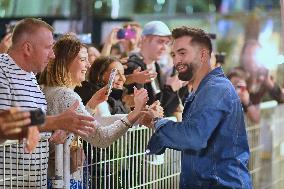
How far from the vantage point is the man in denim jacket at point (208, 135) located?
14.0 feet

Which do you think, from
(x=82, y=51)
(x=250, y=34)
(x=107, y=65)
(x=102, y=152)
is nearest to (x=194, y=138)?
(x=102, y=152)

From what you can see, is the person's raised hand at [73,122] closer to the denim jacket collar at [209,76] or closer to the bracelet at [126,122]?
the bracelet at [126,122]

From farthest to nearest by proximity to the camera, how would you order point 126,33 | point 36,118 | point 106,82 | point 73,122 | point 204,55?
1. point 126,33
2. point 106,82
3. point 204,55
4. point 73,122
5. point 36,118

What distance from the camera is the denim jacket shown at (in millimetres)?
4266

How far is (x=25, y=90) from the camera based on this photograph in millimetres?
4262

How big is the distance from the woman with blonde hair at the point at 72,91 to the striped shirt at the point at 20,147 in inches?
6.7

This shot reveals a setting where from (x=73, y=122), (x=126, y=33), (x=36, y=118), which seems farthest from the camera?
(x=126, y=33)

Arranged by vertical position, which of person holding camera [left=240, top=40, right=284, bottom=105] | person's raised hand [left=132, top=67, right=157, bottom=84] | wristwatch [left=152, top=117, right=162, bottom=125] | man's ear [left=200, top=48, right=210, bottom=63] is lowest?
person holding camera [left=240, top=40, right=284, bottom=105]

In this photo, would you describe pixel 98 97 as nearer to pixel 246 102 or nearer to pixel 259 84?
pixel 246 102

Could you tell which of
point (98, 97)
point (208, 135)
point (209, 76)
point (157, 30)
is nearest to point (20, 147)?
point (98, 97)

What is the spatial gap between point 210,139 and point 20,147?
117 centimetres

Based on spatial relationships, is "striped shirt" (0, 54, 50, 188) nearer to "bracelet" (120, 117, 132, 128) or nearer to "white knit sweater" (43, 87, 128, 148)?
"white knit sweater" (43, 87, 128, 148)

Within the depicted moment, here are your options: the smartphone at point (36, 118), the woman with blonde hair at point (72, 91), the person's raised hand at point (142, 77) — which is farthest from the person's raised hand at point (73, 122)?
the person's raised hand at point (142, 77)

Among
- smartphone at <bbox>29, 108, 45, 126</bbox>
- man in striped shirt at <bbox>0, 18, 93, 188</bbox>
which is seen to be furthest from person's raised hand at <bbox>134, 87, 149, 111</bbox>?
smartphone at <bbox>29, 108, 45, 126</bbox>
